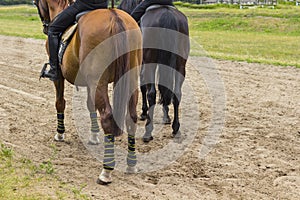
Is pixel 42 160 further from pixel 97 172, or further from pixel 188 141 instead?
pixel 188 141

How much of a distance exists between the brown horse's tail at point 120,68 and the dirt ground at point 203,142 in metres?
0.92

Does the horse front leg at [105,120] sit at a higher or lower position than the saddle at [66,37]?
lower

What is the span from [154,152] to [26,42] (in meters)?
16.0

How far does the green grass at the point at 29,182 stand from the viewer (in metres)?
5.30

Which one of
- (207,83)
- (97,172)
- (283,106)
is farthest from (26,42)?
(97,172)

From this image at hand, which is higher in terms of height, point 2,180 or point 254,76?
point 2,180

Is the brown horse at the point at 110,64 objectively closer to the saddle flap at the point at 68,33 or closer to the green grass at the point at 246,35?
the saddle flap at the point at 68,33

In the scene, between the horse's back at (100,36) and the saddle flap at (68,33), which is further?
the saddle flap at (68,33)

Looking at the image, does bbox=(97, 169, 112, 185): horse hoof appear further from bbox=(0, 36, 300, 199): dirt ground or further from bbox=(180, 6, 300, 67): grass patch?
bbox=(180, 6, 300, 67): grass patch

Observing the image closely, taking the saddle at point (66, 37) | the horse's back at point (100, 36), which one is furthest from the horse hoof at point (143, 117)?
the horse's back at point (100, 36)

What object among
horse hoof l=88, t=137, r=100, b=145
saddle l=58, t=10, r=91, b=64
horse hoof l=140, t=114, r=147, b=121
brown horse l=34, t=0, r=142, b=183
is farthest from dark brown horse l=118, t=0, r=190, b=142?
brown horse l=34, t=0, r=142, b=183

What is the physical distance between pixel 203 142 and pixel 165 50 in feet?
5.42

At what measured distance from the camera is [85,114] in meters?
9.57

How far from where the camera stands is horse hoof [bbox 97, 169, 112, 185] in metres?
5.94
